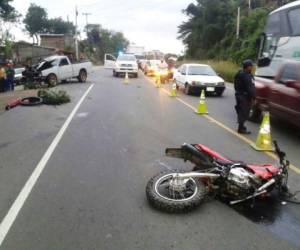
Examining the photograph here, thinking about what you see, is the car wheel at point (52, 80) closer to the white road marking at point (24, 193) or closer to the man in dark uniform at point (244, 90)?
the white road marking at point (24, 193)

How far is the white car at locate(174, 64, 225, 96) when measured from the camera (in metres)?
18.4

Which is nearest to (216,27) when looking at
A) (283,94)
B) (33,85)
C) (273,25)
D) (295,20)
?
(33,85)

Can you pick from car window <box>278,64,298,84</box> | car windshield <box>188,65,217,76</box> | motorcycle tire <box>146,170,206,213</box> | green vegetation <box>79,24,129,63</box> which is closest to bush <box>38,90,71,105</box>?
car windshield <box>188,65,217,76</box>

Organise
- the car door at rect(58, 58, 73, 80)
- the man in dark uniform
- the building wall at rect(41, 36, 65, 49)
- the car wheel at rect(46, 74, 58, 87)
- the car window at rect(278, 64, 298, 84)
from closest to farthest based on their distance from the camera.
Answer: the car window at rect(278, 64, 298, 84) < the man in dark uniform < the car wheel at rect(46, 74, 58, 87) < the car door at rect(58, 58, 73, 80) < the building wall at rect(41, 36, 65, 49)

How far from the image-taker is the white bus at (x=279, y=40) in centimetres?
1371

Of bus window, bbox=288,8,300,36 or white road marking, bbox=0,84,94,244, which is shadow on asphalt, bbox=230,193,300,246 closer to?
white road marking, bbox=0,84,94,244

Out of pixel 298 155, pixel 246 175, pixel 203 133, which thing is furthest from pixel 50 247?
pixel 203 133

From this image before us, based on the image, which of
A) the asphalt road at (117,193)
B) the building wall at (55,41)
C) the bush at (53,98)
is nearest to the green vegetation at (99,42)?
the building wall at (55,41)

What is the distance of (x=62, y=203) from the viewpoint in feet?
17.3

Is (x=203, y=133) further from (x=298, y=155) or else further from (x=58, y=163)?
(x=58, y=163)

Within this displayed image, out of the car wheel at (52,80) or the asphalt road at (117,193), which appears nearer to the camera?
the asphalt road at (117,193)

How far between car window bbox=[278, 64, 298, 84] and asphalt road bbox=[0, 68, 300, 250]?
4.33ft

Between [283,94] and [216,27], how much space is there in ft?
178

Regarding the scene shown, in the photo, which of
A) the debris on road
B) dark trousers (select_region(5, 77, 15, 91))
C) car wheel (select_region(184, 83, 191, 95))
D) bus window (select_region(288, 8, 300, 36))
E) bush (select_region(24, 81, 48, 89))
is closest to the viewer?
bus window (select_region(288, 8, 300, 36))
